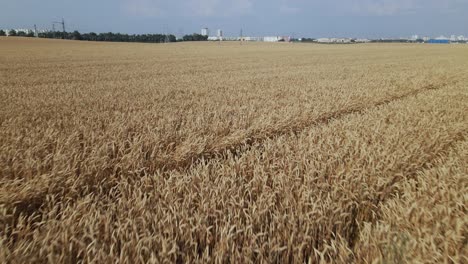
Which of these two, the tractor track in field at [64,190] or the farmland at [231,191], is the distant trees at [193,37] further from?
the tractor track in field at [64,190]

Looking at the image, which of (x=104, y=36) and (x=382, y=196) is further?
(x=104, y=36)

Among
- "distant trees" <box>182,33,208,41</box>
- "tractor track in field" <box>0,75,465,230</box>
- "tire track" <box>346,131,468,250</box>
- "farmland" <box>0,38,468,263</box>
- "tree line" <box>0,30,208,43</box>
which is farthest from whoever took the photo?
"distant trees" <box>182,33,208,41</box>

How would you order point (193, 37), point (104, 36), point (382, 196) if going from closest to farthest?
point (382, 196) → point (104, 36) → point (193, 37)

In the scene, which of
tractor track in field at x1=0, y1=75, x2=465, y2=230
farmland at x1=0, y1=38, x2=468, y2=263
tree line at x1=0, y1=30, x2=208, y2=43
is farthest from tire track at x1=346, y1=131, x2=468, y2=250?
tree line at x1=0, y1=30, x2=208, y2=43

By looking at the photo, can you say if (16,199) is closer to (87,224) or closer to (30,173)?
(30,173)

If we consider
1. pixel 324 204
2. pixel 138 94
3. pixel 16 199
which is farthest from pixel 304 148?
pixel 138 94

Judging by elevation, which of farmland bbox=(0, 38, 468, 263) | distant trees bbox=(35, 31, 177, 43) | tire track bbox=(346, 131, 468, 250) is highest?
distant trees bbox=(35, 31, 177, 43)

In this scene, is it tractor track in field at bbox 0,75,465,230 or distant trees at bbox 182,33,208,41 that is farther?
distant trees at bbox 182,33,208,41

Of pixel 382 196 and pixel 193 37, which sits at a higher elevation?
pixel 193 37

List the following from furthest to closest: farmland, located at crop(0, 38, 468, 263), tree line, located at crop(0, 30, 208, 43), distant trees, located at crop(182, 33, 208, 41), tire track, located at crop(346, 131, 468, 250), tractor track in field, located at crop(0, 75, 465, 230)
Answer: distant trees, located at crop(182, 33, 208, 41)
tree line, located at crop(0, 30, 208, 43)
tractor track in field, located at crop(0, 75, 465, 230)
tire track, located at crop(346, 131, 468, 250)
farmland, located at crop(0, 38, 468, 263)

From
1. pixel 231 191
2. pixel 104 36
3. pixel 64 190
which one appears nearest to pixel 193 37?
pixel 104 36

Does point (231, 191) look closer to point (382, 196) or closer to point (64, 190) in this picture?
point (382, 196)

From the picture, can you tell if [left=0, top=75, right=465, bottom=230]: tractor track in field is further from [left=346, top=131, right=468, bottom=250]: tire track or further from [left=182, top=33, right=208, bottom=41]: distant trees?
[left=182, top=33, right=208, bottom=41]: distant trees

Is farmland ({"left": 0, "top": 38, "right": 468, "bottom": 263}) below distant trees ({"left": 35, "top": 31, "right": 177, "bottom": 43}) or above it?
below
